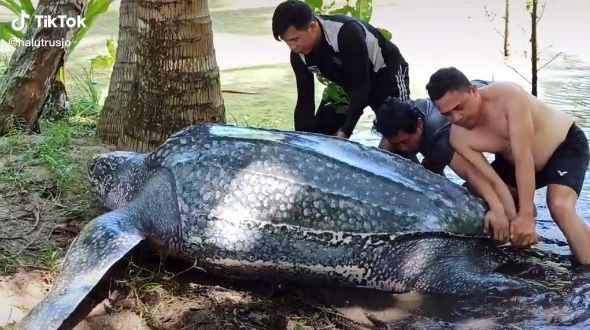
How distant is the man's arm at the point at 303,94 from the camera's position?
445 centimetres

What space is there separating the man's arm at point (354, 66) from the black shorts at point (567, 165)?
92 cm

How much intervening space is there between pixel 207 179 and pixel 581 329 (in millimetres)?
1814

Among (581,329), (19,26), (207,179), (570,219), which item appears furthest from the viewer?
(19,26)

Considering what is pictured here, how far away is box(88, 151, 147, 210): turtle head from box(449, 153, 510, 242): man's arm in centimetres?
170

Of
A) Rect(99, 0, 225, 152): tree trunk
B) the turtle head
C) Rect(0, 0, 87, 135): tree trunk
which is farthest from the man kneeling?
Rect(0, 0, 87, 135): tree trunk

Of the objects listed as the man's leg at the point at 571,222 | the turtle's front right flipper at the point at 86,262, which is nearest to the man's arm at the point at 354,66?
the man's leg at the point at 571,222

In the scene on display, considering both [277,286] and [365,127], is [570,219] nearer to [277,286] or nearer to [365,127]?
[277,286]

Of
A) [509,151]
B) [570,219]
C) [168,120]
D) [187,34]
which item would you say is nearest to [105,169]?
[168,120]

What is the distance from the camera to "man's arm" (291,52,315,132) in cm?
445

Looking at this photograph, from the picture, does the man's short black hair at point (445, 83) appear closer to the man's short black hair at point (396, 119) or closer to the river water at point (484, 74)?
the man's short black hair at point (396, 119)

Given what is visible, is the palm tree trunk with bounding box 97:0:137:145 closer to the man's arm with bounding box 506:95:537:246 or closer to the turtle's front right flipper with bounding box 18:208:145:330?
the turtle's front right flipper with bounding box 18:208:145:330

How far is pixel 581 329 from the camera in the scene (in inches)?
115

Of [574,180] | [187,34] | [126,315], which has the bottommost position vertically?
[126,315]

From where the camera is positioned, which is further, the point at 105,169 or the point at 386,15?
the point at 386,15
